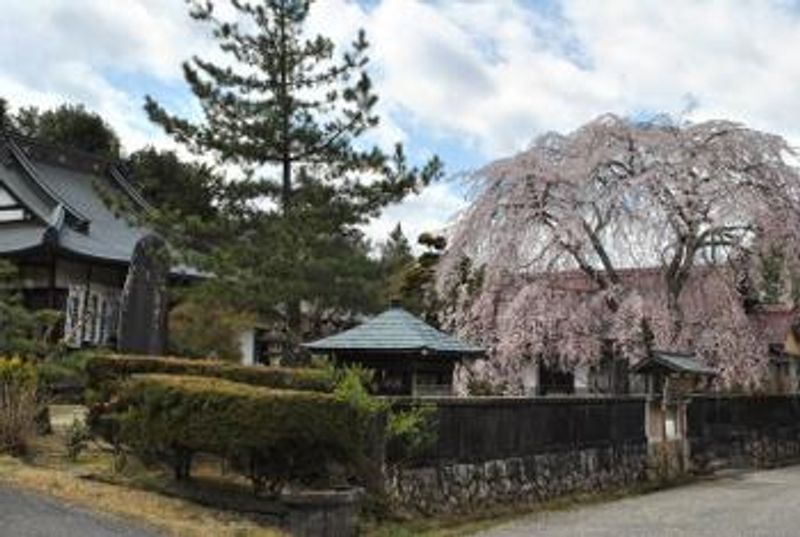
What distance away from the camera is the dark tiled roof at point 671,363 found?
72.8 ft

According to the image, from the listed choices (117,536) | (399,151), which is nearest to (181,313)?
(399,151)

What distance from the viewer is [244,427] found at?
11.1 meters

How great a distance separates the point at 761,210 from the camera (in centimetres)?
2508

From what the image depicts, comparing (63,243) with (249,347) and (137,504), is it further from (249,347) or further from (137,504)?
(137,504)

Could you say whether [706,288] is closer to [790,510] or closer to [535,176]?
[535,176]

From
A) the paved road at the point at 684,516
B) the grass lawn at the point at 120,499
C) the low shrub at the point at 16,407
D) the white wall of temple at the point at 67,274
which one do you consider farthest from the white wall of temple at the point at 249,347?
the grass lawn at the point at 120,499

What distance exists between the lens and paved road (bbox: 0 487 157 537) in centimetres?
950

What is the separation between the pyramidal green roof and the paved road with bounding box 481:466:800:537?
2.84 m

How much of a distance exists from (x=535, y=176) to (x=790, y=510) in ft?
37.6

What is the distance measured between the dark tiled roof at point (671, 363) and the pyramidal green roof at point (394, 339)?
6.86m

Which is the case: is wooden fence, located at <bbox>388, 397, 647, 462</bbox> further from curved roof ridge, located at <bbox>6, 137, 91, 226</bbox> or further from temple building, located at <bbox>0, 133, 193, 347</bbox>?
curved roof ridge, located at <bbox>6, 137, 91, 226</bbox>

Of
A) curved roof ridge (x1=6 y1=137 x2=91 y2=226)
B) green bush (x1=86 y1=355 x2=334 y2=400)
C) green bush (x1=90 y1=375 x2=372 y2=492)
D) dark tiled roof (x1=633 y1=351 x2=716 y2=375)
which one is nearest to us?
green bush (x1=90 y1=375 x2=372 y2=492)

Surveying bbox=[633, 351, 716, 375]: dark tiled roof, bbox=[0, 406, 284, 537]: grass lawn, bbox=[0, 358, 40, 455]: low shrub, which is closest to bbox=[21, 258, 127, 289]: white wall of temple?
bbox=[633, 351, 716, 375]: dark tiled roof

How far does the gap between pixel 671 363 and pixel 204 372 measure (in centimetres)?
1173
